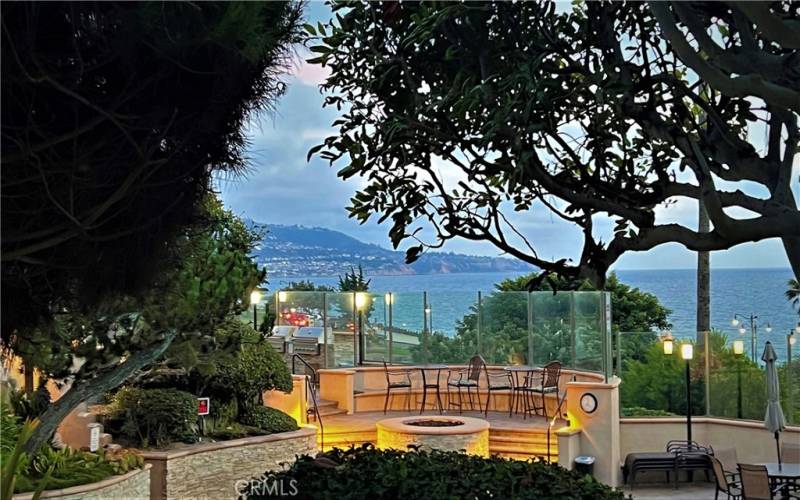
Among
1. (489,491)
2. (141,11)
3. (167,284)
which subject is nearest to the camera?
(141,11)

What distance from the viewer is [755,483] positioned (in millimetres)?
10430

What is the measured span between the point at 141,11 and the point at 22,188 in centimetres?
69

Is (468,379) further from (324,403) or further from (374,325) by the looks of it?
(324,403)

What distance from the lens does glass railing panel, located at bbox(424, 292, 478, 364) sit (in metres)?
17.2

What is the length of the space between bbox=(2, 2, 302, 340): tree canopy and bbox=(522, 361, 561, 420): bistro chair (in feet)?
42.8

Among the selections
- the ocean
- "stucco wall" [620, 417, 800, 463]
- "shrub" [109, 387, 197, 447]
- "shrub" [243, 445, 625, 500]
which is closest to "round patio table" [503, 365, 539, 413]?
the ocean

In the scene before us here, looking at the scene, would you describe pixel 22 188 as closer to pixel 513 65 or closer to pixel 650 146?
pixel 513 65

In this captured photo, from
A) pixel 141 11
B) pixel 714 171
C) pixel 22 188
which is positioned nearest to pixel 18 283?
pixel 22 188

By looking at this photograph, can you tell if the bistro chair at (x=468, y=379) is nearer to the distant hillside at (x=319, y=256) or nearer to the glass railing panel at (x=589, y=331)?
the glass railing panel at (x=589, y=331)

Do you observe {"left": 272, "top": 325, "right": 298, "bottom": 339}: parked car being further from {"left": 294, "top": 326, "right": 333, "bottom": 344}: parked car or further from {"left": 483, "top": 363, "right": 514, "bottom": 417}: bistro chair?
{"left": 483, "top": 363, "right": 514, "bottom": 417}: bistro chair

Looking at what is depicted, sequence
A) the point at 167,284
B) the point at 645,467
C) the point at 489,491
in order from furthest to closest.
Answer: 1. the point at 645,467
2. the point at 489,491
3. the point at 167,284

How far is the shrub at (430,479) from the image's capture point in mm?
6098

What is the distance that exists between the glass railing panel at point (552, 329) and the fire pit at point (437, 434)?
8.58 feet

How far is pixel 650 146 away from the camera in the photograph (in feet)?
12.8
